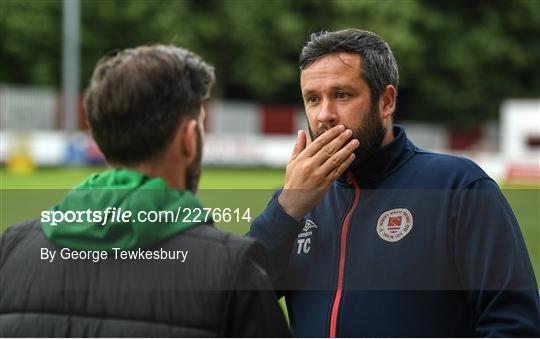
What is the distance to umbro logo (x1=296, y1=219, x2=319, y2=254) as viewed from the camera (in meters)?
2.71

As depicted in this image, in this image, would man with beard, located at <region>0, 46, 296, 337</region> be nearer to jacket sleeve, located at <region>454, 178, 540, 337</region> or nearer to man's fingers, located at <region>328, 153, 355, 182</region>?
man's fingers, located at <region>328, 153, 355, 182</region>

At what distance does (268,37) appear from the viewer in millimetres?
38062

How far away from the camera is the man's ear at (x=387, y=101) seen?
2812 millimetres

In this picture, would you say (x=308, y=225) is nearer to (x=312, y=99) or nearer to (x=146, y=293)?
(x=312, y=99)

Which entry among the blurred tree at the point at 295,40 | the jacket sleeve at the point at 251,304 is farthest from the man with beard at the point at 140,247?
the blurred tree at the point at 295,40

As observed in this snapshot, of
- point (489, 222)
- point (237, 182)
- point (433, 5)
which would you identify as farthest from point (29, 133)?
point (489, 222)

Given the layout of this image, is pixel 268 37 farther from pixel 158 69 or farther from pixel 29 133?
pixel 158 69

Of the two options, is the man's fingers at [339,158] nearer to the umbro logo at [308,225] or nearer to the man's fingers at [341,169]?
the man's fingers at [341,169]

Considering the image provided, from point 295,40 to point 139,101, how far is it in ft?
119

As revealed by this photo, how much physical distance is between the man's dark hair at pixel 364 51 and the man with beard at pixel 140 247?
80 cm

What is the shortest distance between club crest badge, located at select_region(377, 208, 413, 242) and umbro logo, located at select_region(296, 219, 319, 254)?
21 centimetres

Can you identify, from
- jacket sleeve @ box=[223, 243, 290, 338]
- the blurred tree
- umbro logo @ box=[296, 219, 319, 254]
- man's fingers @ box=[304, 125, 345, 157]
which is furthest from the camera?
the blurred tree

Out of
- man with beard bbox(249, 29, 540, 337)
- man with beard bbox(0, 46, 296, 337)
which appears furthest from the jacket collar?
man with beard bbox(0, 46, 296, 337)

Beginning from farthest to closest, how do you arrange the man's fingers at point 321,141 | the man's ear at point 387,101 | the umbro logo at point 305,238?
the man's ear at point 387,101
the umbro logo at point 305,238
the man's fingers at point 321,141
